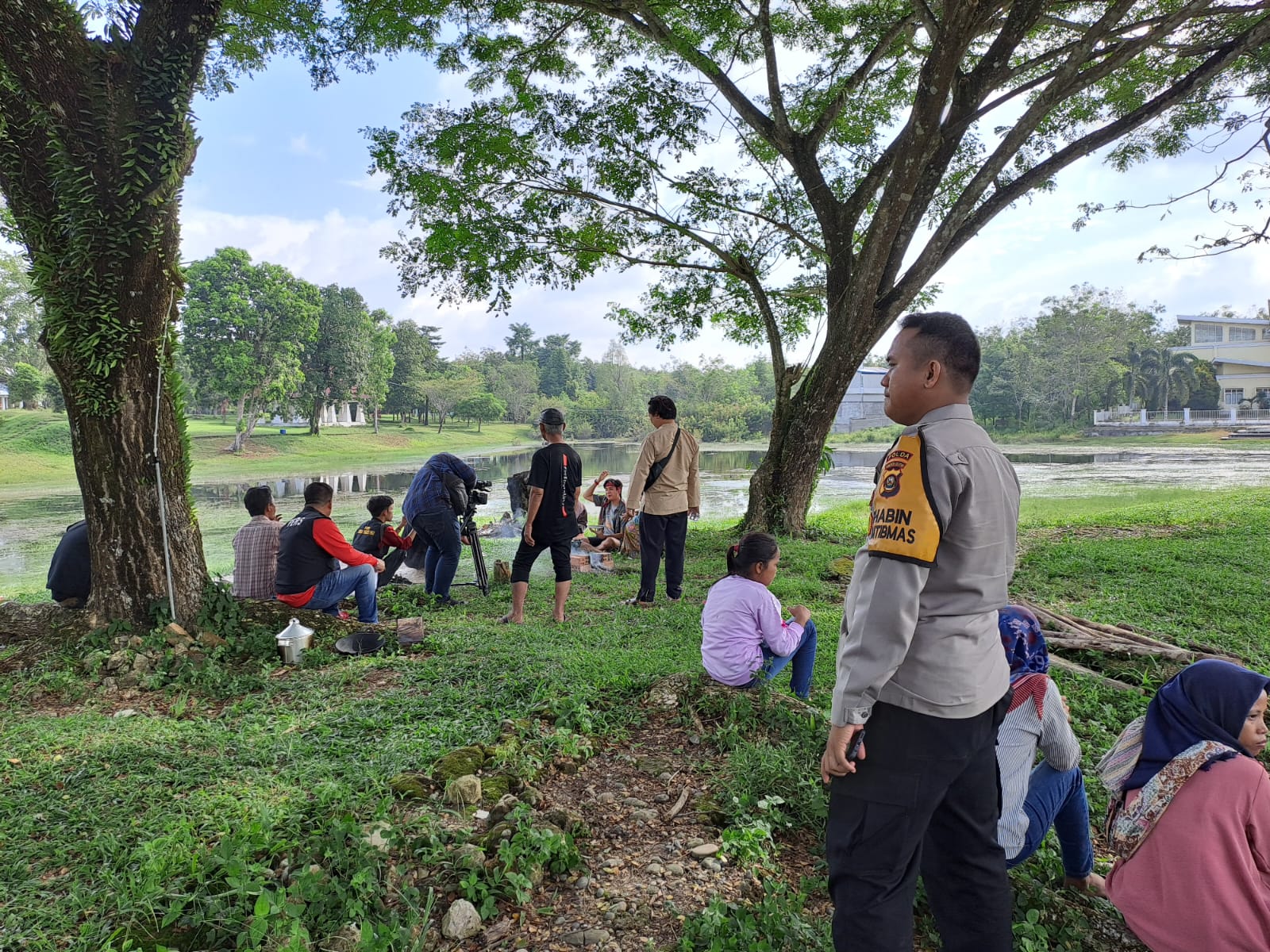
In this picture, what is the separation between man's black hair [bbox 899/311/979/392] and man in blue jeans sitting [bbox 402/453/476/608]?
5117mm

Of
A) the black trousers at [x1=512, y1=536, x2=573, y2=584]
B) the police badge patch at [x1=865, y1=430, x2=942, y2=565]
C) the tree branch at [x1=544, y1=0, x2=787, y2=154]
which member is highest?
the tree branch at [x1=544, y1=0, x2=787, y2=154]

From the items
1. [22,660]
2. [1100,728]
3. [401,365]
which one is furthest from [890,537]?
[401,365]

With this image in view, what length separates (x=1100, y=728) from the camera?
11.6ft

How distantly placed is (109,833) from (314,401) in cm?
3373

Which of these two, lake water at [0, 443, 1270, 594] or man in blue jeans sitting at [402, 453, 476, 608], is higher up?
man in blue jeans sitting at [402, 453, 476, 608]

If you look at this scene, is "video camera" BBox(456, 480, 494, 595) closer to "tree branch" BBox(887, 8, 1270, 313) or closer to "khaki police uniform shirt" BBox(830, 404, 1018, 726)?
"tree branch" BBox(887, 8, 1270, 313)

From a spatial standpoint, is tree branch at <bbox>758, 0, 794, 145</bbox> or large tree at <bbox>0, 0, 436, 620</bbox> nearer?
large tree at <bbox>0, 0, 436, 620</bbox>

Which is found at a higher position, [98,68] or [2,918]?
[98,68]

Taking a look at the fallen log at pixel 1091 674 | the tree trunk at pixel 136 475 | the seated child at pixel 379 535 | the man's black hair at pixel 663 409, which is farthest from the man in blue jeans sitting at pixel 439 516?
the fallen log at pixel 1091 674

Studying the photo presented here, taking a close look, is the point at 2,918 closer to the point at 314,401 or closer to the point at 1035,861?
the point at 1035,861

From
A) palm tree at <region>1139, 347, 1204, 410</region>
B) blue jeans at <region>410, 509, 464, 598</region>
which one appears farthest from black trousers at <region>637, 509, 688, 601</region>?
palm tree at <region>1139, 347, 1204, 410</region>

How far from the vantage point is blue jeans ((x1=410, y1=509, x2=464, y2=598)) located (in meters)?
6.30

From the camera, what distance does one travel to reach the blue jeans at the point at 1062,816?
226cm

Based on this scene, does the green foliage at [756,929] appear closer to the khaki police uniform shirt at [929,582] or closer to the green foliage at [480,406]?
the khaki police uniform shirt at [929,582]
